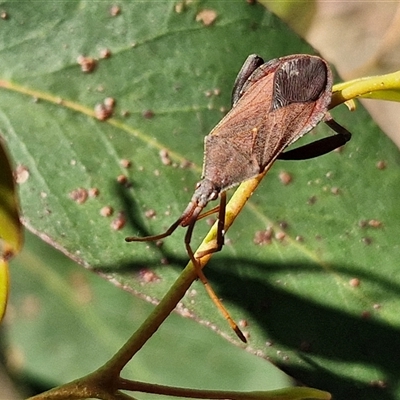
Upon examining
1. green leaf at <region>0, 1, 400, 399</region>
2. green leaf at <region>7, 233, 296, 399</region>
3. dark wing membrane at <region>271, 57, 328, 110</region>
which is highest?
dark wing membrane at <region>271, 57, 328, 110</region>

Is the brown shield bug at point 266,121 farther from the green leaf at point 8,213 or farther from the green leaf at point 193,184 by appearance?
the green leaf at point 8,213

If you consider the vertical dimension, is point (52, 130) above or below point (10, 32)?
below

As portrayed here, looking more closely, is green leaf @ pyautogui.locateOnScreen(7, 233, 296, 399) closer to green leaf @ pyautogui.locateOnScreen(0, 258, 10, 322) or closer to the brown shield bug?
the brown shield bug

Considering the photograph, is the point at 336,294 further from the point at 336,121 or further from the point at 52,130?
the point at 52,130

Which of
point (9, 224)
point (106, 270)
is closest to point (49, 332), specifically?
point (106, 270)

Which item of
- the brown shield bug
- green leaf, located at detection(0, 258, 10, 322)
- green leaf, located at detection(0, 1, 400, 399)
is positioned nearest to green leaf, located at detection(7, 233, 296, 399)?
green leaf, located at detection(0, 1, 400, 399)

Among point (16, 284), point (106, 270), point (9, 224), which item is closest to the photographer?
point (9, 224)

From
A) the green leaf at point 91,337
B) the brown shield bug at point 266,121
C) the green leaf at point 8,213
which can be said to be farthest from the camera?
the green leaf at point 91,337

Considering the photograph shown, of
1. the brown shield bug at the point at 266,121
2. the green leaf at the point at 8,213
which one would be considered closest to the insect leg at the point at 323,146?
the brown shield bug at the point at 266,121
